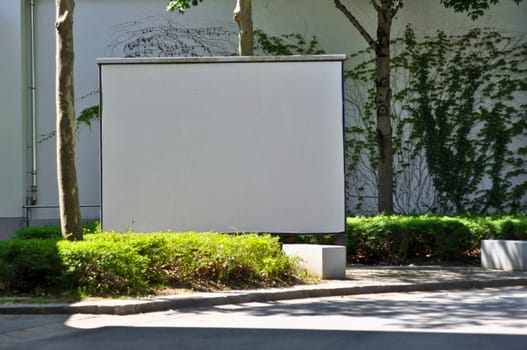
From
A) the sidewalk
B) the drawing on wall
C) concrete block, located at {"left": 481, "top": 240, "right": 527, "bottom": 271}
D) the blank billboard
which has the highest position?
the drawing on wall

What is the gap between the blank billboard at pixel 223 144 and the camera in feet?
46.3

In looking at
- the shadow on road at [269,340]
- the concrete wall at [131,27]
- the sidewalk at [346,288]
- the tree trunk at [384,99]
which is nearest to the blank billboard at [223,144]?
the sidewalk at [346,288]

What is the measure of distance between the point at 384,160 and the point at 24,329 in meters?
11.2

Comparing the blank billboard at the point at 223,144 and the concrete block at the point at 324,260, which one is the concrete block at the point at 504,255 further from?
the concrete block at the point at 324,260

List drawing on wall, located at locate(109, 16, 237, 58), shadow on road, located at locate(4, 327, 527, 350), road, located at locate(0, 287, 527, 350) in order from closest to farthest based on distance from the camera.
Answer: shadow on road, located at locate(4, 327, 527, 350)
road, located at locate(0, 287, 527, 350)
drawing on wall, located at locate(109, 16, 237, 58)

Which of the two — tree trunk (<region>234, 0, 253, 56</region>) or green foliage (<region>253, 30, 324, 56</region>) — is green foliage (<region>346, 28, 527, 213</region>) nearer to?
green foliage (<region>253, 30, 324, 56</region>)

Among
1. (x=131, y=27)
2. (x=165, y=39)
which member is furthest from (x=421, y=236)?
(x=131, y=27)

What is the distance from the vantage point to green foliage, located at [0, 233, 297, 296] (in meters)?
10.4

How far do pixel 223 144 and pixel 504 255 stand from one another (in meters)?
5.87

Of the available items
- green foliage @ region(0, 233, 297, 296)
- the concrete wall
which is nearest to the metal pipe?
the concrete wall

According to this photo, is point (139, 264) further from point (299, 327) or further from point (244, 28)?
point (244, 28)

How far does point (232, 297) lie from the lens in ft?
34.7

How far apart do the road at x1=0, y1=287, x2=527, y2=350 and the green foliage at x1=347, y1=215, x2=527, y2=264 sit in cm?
455

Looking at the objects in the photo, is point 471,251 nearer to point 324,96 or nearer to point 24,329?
point 324,96
